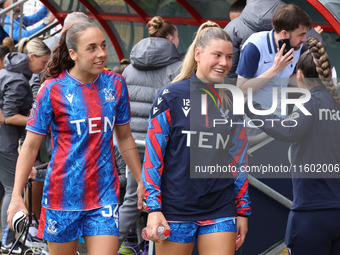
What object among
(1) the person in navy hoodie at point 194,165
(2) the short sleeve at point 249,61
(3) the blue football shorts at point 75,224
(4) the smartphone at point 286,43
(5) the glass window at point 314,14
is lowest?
(3) the blue football shorts at point 75,224

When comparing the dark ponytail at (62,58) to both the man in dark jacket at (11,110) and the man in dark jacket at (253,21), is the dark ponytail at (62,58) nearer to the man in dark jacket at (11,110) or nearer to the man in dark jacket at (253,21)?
the man in dark jacket at (253,21)

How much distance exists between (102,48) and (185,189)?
38.3 inches

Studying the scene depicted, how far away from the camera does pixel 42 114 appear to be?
2604 mm

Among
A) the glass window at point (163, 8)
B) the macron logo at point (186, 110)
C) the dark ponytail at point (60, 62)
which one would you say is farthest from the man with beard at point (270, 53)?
the glass window at point (163, 8)

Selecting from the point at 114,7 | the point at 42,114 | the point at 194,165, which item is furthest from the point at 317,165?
the point at 114,7

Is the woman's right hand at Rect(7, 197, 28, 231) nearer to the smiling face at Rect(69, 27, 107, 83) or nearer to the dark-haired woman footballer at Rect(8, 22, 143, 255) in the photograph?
the dark-haired woman footballer at Rect(8, 22, 143, 255)

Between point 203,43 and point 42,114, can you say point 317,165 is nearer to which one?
point 203,43

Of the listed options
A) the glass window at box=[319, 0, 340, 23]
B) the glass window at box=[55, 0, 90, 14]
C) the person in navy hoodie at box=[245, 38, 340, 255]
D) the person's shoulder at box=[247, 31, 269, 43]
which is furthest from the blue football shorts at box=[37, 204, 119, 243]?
the glass window at box=[55, 0, 90, 14]

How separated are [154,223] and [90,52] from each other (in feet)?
3.44

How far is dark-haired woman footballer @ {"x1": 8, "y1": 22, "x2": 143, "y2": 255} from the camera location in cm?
259

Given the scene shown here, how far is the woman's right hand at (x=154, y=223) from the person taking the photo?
2.33m

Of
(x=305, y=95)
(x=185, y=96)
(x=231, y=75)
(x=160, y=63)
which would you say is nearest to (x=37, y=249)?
(x=160, y=63)

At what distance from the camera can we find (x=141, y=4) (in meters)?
9.60

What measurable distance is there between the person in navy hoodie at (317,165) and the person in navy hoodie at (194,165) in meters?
0.33
